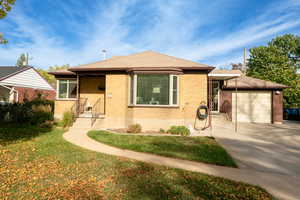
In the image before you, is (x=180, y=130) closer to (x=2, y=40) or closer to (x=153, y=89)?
(x=153, y=89)

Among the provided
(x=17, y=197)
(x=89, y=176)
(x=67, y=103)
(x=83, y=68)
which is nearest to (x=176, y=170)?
(x=89, y=176)

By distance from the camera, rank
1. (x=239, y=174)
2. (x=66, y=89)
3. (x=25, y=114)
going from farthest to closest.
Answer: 1. (x=66, y=89)
2. (x=25, y=114)
3. (x=239, y=174)

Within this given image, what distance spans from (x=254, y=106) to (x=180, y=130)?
8055 mm

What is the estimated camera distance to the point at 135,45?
61.3 ft

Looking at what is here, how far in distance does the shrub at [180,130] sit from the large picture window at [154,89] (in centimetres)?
152

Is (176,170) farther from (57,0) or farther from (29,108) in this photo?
(57,0)

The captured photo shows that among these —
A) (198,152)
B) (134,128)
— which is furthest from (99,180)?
(134,128)

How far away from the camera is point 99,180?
11.6ft

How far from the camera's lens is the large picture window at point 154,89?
9.18 meters

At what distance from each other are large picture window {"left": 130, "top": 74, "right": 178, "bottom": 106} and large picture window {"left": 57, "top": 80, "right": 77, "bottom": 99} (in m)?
5.38

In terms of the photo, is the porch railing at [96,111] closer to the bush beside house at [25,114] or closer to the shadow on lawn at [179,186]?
the bush beside house at [25,114]

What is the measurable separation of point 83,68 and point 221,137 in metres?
9.42

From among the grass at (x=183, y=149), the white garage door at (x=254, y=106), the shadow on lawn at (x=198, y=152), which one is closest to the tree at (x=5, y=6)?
the grass at (x=183, y=149)

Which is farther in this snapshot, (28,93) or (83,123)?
(28,93)
